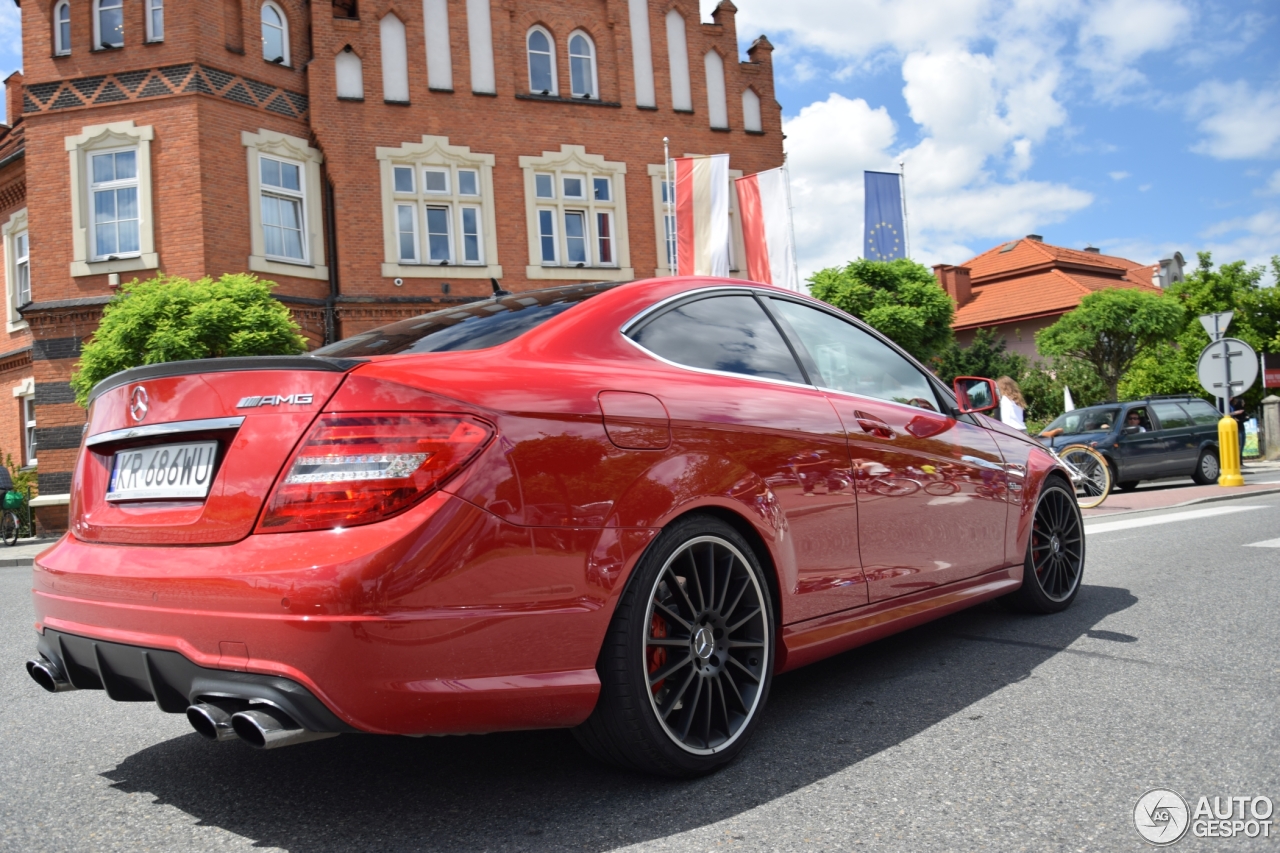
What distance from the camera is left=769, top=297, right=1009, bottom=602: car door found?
3.51 m

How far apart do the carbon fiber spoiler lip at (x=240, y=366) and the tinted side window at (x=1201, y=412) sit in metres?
19.4

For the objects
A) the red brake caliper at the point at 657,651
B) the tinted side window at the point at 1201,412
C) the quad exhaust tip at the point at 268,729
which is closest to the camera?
the quad exhaust tip at the point at 268,729

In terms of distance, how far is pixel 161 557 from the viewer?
8.17 ft

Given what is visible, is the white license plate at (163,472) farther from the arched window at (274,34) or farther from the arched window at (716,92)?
the arched window at (716,92)

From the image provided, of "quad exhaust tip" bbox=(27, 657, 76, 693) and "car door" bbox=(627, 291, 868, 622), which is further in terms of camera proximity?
"car door" bbox=(627, 291, 868, 622)

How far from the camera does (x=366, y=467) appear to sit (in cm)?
225

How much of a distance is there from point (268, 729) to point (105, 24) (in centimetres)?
2006

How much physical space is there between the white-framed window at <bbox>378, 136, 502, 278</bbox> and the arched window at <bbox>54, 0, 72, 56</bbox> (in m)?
5.89

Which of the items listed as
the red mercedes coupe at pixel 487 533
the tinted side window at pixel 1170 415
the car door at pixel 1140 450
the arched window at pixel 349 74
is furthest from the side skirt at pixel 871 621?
the arched window at pixel 349 74

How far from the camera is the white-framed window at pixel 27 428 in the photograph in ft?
67.4

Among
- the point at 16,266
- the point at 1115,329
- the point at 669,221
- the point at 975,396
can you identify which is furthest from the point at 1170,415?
the point at 16,266

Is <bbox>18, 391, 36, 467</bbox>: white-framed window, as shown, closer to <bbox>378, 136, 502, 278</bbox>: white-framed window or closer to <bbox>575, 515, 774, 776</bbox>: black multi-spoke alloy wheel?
<bbox>378, 136, 502, 278</bbox>: white-framed window

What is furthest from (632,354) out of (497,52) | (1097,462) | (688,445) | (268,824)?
(497,52)

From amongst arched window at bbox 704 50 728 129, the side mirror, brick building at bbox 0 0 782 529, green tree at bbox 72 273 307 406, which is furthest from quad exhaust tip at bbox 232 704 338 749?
arched window at bbox 704 50 728 129
